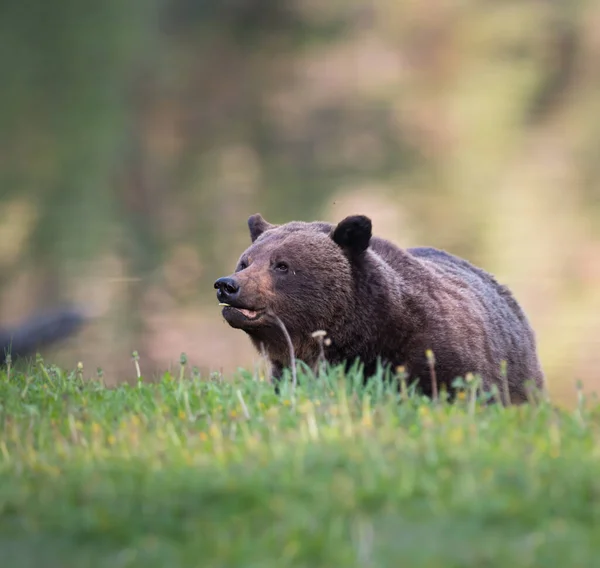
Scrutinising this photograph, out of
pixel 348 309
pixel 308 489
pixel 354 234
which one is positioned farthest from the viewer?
pixel 354 234

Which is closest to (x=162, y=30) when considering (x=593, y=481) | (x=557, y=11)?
(x=557, y=11)

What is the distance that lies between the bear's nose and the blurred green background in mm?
2742

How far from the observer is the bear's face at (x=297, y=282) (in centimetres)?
714

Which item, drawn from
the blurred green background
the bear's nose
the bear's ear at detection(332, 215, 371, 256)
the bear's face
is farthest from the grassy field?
the blurred green background

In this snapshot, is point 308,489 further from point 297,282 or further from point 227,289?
point 297,282

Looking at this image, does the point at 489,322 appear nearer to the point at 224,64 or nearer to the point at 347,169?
the point at 347,169

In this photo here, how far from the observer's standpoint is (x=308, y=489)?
4164 mm

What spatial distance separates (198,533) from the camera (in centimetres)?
394

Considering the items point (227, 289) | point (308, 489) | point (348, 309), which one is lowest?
point (308, 489)

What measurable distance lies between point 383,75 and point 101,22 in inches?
428

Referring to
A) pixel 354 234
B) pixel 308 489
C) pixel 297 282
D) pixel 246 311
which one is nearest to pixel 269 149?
pixel 354 234

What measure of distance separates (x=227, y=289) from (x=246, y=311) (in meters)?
0.23

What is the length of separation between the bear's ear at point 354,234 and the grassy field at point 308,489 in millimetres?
2075

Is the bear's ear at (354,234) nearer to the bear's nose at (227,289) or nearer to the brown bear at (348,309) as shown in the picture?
the brown bear at (348,309)
